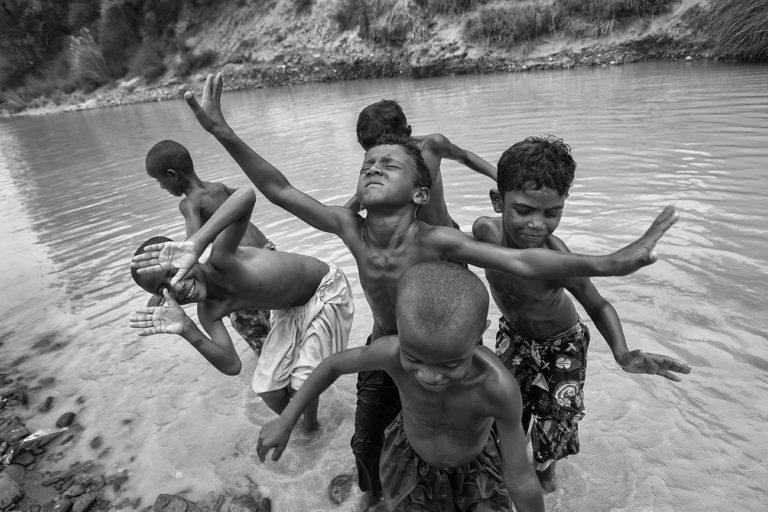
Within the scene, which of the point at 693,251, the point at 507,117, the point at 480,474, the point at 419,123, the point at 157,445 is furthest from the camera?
the point at 419,123

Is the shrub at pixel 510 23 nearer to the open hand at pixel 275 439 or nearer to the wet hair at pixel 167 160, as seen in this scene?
the wet hair at pixel 167 160

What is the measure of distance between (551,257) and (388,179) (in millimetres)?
668

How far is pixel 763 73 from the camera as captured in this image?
8.21 metres

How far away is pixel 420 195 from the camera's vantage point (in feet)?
6.34

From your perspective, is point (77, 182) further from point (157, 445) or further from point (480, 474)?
point (480, 474)

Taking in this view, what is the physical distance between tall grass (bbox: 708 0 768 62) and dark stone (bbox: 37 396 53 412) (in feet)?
38.8

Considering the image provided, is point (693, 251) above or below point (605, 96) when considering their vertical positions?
below

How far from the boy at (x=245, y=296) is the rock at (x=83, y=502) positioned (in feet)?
3.22

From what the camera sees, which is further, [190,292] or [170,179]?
[170,179]

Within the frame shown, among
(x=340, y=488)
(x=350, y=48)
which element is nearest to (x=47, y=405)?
(x=340, y=488)

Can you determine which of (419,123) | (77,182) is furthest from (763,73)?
(77,182)

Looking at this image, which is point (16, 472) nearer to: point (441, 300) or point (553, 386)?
point (441, 300)

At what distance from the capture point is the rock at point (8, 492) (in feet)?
7.91

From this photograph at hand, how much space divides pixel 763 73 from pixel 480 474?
385 inches
